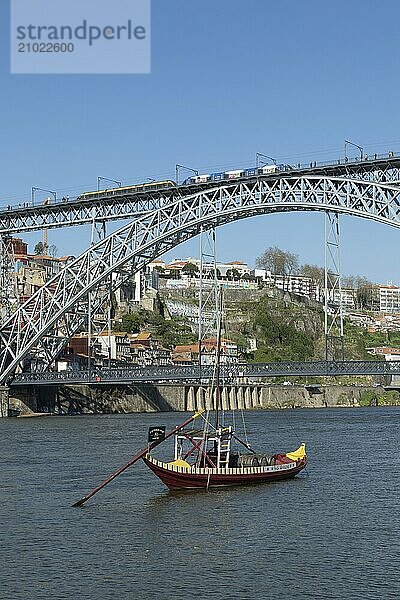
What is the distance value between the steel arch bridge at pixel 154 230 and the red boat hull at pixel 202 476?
22435 millimetres

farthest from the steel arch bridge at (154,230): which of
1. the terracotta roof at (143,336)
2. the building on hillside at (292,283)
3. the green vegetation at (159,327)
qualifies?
the building on hillside at (292,283)

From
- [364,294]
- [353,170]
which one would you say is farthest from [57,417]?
[364,294]

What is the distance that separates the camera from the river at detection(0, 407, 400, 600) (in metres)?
23.0

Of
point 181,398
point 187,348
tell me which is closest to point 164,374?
point 181,398

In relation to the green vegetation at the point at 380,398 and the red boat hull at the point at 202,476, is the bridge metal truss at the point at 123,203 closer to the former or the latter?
the red boat hull at the point at 202,476

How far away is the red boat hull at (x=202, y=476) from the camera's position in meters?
35.3

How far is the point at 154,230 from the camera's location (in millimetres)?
69312

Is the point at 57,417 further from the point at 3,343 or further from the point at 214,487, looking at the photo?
the point at 214,487

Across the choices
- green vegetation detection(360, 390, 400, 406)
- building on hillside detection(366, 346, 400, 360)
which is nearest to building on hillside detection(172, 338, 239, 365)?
green vegetation detection(360, 390, 400, 406)

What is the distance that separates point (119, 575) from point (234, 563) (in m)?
2.89

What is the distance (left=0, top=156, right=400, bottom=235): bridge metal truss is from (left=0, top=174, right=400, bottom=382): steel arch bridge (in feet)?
1.43

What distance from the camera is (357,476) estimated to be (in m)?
40.3

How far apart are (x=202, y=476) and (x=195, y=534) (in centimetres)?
728

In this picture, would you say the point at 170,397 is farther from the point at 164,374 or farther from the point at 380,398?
the point at 380,398
